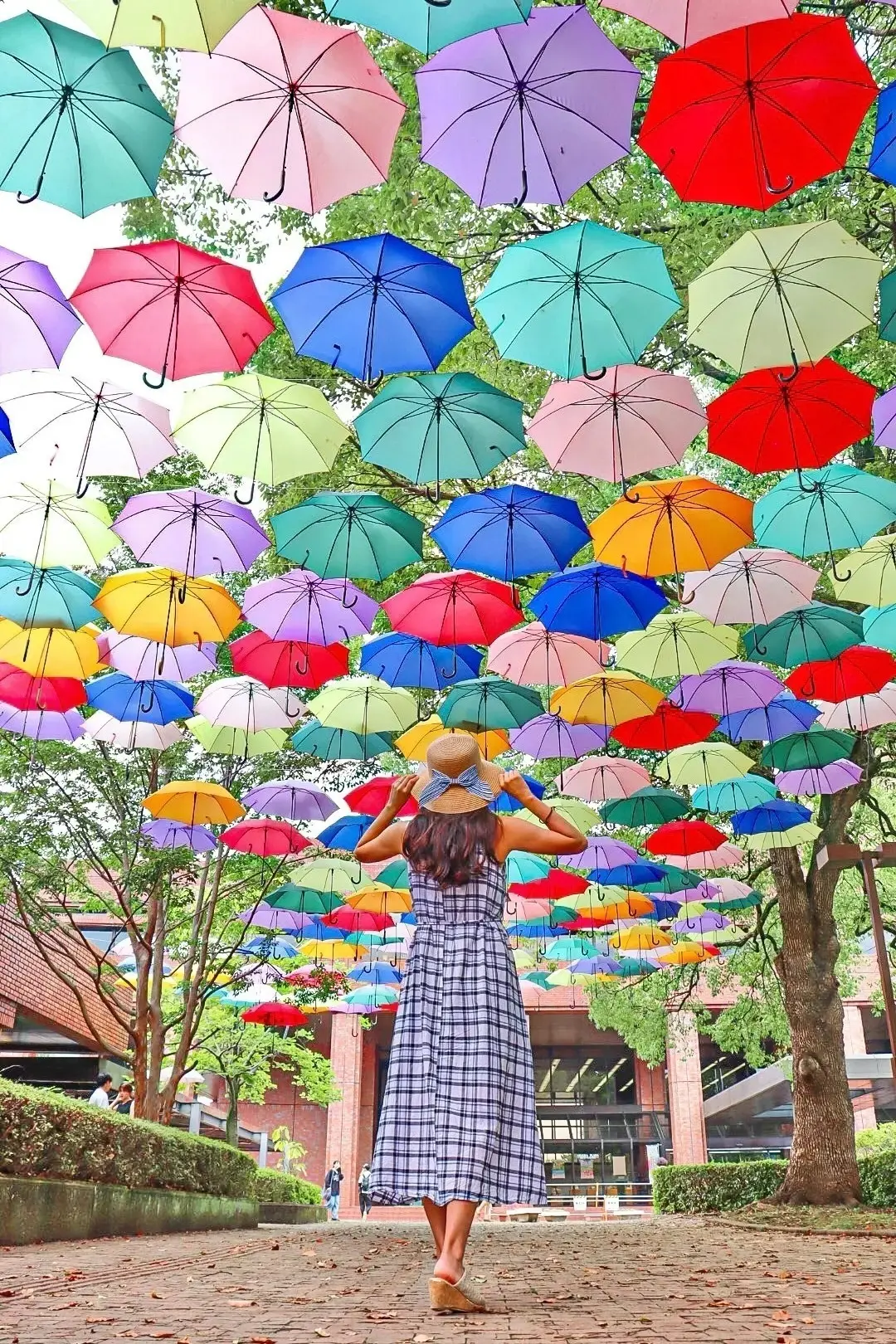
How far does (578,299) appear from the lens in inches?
228

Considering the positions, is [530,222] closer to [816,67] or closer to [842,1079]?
[816,67]

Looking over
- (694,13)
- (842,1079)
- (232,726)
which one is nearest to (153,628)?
(232,726)

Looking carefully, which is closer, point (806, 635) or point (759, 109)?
point (759, 109)

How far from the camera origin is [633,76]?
16.4 ft

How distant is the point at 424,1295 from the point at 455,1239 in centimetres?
100

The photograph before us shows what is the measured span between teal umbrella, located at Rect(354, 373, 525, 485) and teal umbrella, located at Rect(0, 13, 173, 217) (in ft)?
6.91

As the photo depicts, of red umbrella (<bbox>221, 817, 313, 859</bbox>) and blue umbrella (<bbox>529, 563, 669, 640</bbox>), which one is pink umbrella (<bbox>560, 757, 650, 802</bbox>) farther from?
red umbrella (<bbox>221, 817, 313, 859</bbox>)

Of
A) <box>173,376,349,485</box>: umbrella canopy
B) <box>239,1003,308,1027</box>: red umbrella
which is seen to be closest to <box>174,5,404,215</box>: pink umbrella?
<box>173,376,349,485</box>: umbrella canopy

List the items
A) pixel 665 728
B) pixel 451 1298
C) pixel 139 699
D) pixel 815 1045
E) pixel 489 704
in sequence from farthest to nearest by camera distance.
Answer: pixel 815 1045
pixel 665 728
pixel 489 704
pixel 139 699
pixel 451 1298

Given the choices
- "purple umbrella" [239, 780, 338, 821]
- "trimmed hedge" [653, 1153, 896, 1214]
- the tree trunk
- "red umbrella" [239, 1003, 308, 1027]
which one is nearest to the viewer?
"purple umbrella" [239, 780, 338, 821]

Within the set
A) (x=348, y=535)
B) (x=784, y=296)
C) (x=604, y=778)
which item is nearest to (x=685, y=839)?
(x=604, y=778)

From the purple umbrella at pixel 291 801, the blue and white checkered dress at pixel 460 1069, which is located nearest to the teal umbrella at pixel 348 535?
the purple umbrella at pixel 291 801

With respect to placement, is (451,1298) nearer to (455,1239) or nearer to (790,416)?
(455,1239)

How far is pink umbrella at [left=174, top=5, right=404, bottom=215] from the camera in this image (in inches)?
190
